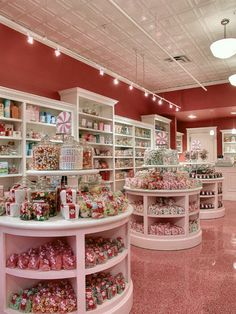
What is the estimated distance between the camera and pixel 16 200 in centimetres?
232

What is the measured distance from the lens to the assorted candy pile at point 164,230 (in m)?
4.17

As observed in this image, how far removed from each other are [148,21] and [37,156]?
12.2ft

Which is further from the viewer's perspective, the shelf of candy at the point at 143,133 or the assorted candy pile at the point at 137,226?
the shelf of candy at the point at 143,133

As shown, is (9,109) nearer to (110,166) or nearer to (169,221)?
(110,166)

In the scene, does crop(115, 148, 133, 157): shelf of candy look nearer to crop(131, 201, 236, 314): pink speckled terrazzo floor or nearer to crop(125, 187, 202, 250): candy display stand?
crop(125, 187, 202, 250): candy display stand

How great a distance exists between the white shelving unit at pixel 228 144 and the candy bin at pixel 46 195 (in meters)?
9.96

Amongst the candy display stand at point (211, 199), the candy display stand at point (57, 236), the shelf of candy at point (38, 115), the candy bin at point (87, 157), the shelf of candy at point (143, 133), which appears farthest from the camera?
the shelf of candy at point (143, 133)

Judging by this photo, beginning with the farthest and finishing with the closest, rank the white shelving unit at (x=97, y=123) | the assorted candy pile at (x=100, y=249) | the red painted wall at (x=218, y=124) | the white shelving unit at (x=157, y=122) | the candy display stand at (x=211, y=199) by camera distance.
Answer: the red painted wall at (x=218, y=124), the white shelving unit at (x=157, y=122), the candy display stand at (x=211, y=199), the white shelving unit at (x=97, y=123), the assorted candy pile at (x=100, y=249)

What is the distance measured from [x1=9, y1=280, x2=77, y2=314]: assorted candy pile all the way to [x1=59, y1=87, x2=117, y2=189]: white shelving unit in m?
3.56

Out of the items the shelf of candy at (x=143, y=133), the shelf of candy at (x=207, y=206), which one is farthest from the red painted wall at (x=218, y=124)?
the shelf of candy at (x=207, y=206)

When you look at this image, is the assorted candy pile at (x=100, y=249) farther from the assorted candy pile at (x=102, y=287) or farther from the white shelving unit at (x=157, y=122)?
the white shelving unit at (x=157, y=122)

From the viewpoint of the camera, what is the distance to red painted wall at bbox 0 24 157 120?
457 cm

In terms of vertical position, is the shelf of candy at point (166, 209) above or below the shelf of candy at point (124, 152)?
below

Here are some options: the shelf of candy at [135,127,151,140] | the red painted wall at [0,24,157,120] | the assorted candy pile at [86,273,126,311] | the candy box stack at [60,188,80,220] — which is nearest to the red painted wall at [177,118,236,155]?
the shelf of candy at [135,127,151,140]
